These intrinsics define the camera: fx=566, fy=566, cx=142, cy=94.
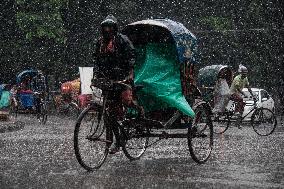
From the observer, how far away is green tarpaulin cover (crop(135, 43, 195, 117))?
913cm

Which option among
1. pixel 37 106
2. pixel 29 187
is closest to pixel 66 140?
pixel 29 187

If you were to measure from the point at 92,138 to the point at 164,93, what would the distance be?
1.79 m

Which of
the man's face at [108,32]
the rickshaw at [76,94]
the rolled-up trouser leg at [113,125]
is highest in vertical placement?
the man's face at [108,32]

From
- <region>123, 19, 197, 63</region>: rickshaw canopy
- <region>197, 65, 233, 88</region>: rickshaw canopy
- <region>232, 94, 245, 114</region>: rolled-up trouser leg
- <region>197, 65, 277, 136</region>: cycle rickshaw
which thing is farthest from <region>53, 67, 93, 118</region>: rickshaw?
<region>123, 19, 197, 63</region>: rickshaw canopy

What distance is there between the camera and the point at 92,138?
25.8ft

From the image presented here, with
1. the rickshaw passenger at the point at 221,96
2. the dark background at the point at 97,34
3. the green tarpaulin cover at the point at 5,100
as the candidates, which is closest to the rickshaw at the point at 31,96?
the green tarpaulin cover at the point at 5,100

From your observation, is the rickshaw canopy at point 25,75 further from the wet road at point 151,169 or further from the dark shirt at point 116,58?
the dark shirt at point 116,58

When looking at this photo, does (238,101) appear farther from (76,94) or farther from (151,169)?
(76,94)

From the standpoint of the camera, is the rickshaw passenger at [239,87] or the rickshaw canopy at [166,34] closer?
the rickshaw canopy at [166,34]

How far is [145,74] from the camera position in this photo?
30.9 ft

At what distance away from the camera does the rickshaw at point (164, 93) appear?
29.4ft

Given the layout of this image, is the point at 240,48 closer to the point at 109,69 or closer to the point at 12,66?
the point at 12,66

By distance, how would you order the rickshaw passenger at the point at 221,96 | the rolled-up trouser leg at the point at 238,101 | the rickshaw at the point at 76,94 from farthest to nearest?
1. the rickshaw at the point at 76,94
2. the rolled-up trouser leg at the point at 238,101
3. the rickshaw passenger at the point at 221,96

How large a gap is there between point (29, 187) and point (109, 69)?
2.44 m
